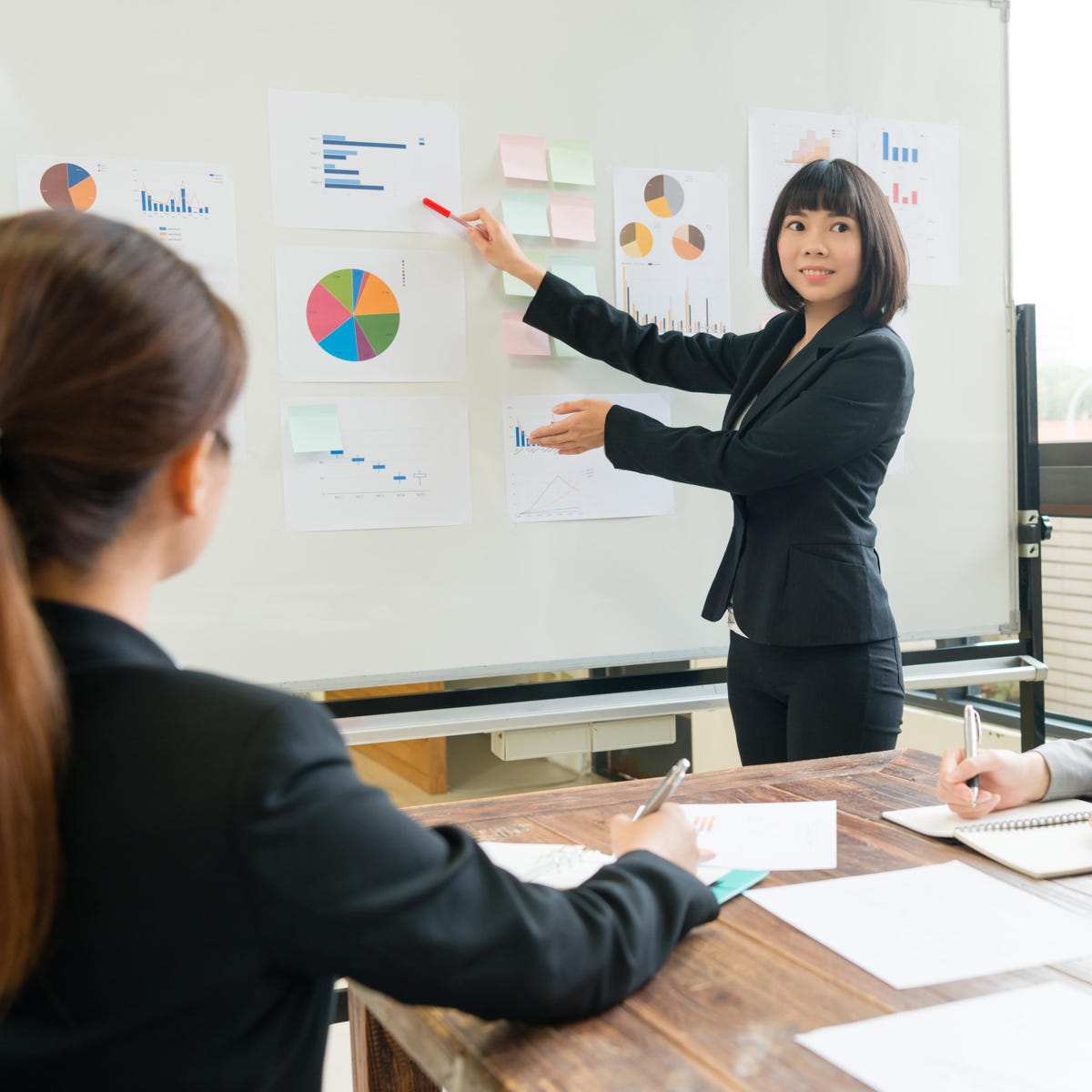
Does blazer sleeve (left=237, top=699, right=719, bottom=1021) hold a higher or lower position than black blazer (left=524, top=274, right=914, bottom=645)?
lower

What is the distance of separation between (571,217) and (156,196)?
76cm

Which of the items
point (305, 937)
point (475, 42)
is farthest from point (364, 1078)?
point (475, 42)

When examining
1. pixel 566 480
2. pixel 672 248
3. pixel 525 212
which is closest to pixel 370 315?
pixel 525 212

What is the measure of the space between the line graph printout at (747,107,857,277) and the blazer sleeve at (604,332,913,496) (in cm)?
50

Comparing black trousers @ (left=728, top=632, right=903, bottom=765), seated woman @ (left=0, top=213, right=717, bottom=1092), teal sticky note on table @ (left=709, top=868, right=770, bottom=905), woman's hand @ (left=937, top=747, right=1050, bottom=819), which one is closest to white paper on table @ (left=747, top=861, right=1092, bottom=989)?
teal sticky note on table @ (left=709, top=868, right=770, bottom=905)

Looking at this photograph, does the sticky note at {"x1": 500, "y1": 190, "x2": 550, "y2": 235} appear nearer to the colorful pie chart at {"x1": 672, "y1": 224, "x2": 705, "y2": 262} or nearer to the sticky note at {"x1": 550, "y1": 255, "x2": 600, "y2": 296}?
the sticky note at {"x1": 550, "y1": 255, "x2": 600, "y2": 296}

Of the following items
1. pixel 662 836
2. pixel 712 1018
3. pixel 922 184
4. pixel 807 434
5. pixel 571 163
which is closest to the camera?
pixel 712 1018

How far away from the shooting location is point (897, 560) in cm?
247

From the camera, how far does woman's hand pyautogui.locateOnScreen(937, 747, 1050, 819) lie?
1192mm

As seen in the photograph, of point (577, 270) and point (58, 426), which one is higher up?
point (577, 270)

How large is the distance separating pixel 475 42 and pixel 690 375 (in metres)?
0.73

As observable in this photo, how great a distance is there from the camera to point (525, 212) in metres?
2.13

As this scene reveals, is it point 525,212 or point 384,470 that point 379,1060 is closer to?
point 384,470

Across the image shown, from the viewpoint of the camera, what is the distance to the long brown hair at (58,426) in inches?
22.8
